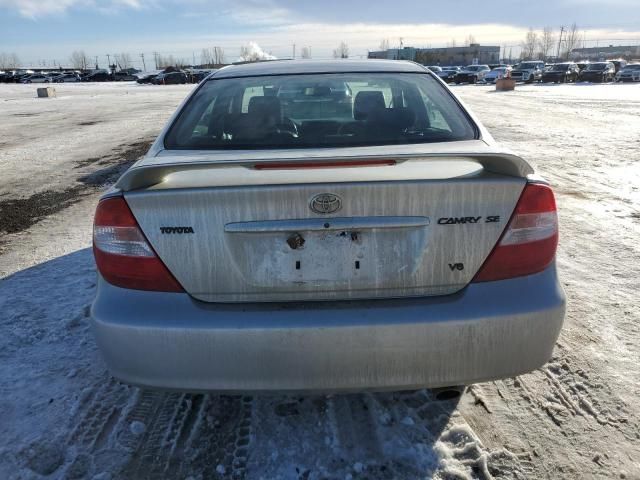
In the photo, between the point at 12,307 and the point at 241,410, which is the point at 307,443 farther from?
the point at 12,307

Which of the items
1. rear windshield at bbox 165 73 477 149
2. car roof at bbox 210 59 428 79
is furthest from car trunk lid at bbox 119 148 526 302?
car roof at bbox 210 59 428 79

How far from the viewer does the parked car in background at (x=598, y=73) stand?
127ft

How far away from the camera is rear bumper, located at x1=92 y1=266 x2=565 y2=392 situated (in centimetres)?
184

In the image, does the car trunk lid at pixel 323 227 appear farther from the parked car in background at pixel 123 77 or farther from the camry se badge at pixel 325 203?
the parked car in background at pixel 123 77

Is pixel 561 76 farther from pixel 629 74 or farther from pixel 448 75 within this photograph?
pixel 448 75

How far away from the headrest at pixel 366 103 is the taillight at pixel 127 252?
4.44 feet

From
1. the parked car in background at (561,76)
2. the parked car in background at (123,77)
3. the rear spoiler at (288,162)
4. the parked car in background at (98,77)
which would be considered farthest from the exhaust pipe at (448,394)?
the parked car in background at (98,77)

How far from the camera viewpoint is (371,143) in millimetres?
2350

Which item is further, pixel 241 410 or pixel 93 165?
pixel 93 165

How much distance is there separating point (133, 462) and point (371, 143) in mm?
1762

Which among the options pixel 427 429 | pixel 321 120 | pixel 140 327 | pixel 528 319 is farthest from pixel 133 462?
pixel 321 120

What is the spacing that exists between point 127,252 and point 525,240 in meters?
1.56

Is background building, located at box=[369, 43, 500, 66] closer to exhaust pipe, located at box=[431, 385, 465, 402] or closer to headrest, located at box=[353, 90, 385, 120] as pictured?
headrest, located at box=[353, 90, 385, 120]

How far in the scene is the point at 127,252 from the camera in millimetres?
1946
